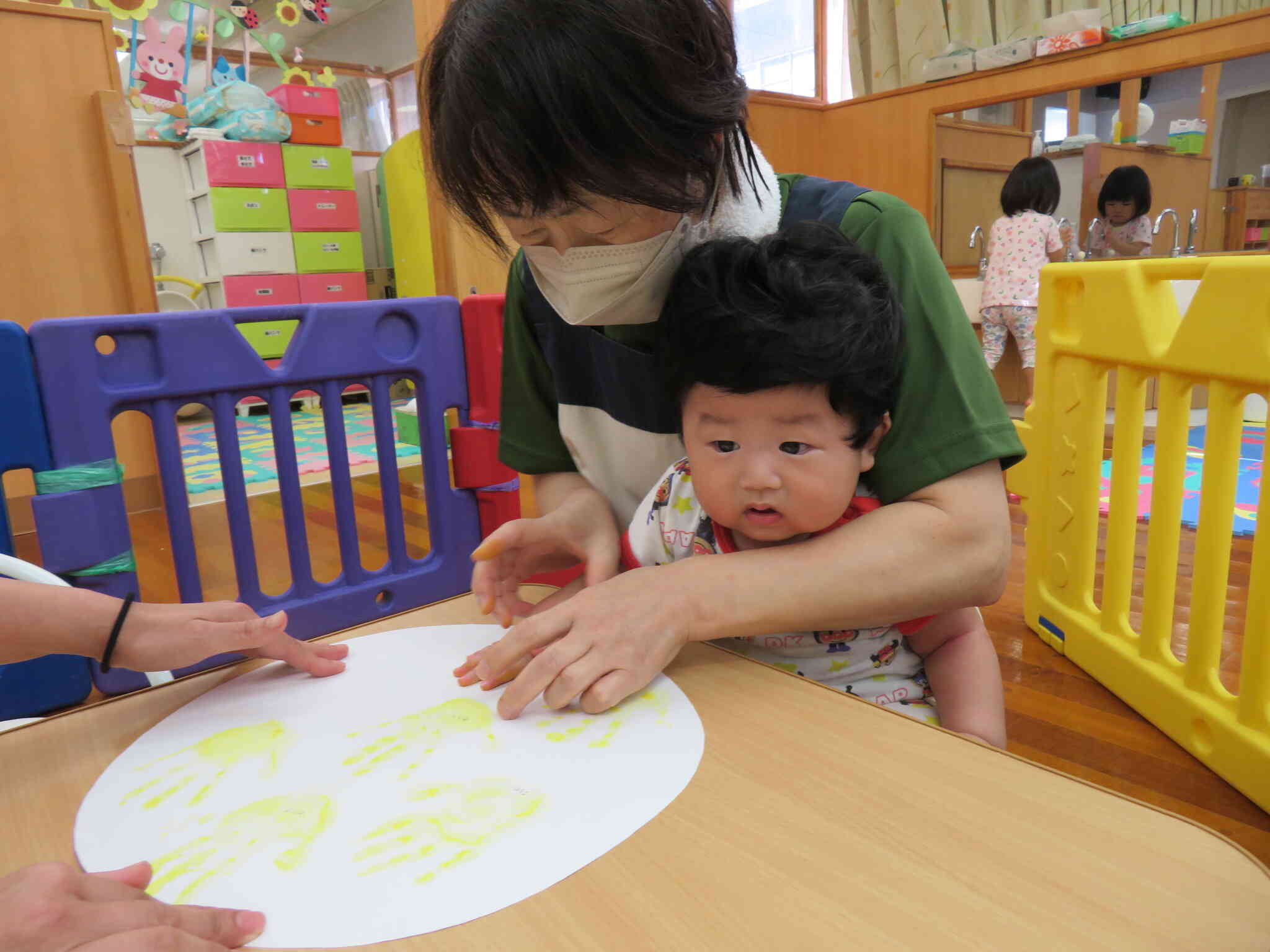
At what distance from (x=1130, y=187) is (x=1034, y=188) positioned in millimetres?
348

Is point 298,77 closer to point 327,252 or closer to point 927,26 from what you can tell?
point 327,252

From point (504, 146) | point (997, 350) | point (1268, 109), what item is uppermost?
point (1268, 109)

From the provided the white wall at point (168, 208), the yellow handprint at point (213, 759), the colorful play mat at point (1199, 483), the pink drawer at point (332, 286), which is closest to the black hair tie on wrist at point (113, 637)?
the yellow handprint at point (213, 759)

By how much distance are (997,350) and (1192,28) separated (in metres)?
1.33

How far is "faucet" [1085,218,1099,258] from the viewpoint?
3.55 meters

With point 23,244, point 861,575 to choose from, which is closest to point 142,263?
point 23,244

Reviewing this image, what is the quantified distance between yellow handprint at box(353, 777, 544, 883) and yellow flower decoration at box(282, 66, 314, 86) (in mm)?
5309

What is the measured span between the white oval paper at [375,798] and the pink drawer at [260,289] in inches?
186

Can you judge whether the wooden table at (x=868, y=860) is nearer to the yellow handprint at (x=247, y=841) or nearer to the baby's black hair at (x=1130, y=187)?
the yellow handprint at (x=247, y=841)

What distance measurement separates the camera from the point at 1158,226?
134 inches

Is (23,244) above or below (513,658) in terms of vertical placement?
above

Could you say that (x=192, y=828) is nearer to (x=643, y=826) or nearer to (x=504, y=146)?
(x=643, y=826)

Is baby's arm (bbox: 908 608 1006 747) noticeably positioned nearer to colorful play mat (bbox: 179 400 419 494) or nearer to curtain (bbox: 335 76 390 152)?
colorful play mat (bbox: 179 400 419 494)

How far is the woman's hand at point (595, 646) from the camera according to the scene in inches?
21.5
